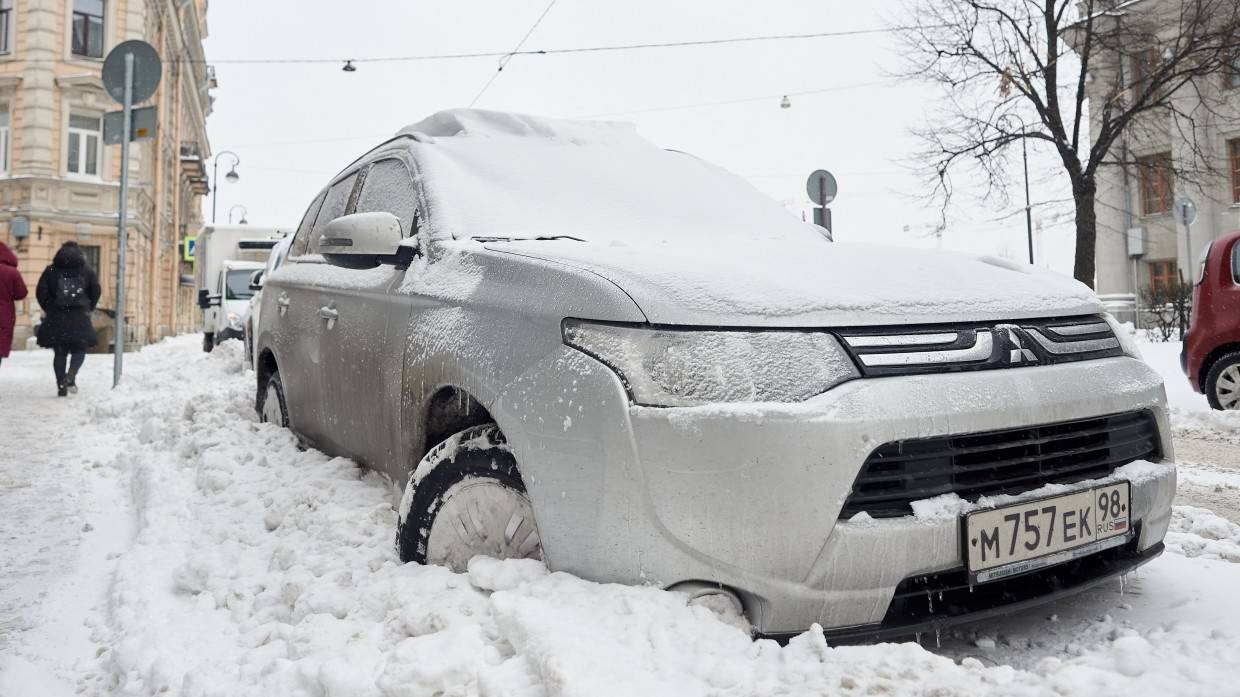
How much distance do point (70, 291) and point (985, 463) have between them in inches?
386

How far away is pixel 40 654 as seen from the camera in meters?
2.38

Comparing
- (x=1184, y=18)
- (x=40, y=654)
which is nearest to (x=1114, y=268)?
(x=1184, y=18)

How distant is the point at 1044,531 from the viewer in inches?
76.7

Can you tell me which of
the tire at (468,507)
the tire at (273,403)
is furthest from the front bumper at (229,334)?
the tire at (468,507)

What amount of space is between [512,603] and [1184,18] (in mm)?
17686

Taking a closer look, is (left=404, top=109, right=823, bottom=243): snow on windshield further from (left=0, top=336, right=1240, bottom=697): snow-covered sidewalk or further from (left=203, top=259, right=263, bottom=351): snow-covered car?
(left=203, top=259, right=263, bottom=351): snow-covered car

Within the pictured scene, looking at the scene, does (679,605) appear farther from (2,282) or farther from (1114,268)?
(1114,268)

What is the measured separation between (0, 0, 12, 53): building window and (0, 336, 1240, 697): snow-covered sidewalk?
78.4 feet

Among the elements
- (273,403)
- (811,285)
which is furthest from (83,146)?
(811,285)

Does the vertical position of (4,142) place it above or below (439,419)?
above

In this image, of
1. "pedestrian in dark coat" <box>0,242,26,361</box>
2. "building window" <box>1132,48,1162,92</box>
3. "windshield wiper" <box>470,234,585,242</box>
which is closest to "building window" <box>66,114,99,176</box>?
"pedestrian in dark coat" <box>0,242,26,361</box>

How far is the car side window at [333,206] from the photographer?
391 centimetres

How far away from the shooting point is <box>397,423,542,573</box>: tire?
212 cm

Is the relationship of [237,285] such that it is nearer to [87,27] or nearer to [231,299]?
[231,299]
